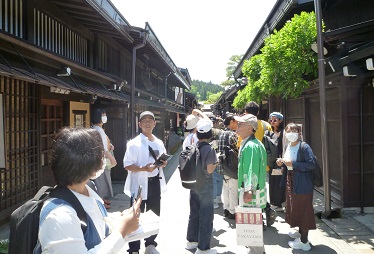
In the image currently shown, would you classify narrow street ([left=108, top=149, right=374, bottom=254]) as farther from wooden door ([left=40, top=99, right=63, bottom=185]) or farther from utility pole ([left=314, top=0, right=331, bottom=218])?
wooden door ([left=40, top=99, right=63, bottom=185])

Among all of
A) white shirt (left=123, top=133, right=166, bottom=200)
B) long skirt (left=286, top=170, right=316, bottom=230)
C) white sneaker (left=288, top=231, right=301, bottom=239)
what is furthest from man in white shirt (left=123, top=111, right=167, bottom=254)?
white sneaker (left=288, top=231, right=301, bottom=239)

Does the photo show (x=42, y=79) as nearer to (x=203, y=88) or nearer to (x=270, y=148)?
(x=270, y=148)

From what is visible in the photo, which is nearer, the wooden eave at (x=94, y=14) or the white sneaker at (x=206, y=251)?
the white sneaker at (x=206, y=251)

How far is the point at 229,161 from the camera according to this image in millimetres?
5785

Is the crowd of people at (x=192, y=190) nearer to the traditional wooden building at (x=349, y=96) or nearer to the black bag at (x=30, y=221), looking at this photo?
the black bag at (x=30, y=221)

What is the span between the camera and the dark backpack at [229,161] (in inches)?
226

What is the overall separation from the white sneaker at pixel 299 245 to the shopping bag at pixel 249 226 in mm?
1025

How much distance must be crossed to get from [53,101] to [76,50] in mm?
1561

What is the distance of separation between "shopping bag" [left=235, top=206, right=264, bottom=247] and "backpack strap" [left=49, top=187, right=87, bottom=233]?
2667 mm

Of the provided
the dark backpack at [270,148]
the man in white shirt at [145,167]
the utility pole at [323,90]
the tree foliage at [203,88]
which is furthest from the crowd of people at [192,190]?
the tree foliage at [203,88]

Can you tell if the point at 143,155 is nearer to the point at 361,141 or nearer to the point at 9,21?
the point at 9,21

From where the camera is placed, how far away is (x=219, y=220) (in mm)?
6211

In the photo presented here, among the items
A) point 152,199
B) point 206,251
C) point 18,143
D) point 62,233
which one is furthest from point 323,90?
point 18,143

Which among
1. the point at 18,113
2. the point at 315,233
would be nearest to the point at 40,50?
the point at 18,113
